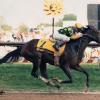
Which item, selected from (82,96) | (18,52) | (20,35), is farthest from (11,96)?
(20,35)

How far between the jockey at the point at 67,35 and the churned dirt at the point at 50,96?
1640 mm

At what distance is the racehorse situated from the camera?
1386cm

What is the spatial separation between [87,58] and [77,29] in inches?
528

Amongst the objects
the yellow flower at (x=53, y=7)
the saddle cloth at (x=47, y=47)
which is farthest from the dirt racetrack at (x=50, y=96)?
the yellow flower at (x=53, y=7)

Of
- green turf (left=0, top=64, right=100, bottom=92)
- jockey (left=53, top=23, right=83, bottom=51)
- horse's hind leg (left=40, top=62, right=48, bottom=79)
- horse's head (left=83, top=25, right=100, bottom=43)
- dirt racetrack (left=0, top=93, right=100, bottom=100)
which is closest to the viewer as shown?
dirt racetrack (left=0, top=93, right=100, bottom=100)

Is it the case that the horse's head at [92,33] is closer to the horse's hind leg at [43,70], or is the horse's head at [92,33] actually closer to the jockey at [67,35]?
the jockey at [67,35]

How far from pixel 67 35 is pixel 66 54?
1.90 feet

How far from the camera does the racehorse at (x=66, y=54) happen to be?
13859 mm

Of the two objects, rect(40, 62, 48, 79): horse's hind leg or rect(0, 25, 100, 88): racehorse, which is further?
rect(40, 62, 48, 79): horse's hind leg

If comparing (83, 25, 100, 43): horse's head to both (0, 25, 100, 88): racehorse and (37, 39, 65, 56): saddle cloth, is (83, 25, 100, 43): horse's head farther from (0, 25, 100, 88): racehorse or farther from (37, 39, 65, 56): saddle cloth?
(37, 39, 65, 56): saddle cloth

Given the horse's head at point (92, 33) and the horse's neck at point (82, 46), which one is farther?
the horse's head at point (92, 33)

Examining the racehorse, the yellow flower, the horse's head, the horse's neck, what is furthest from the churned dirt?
the yellow flower

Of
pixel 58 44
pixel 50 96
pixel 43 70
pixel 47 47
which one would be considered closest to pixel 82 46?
pixel 58 44

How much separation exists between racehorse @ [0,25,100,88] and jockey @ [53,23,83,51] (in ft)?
0.46
